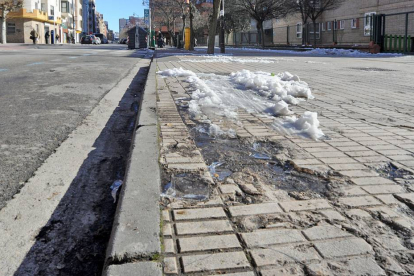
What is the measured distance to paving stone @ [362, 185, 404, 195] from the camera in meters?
2.56

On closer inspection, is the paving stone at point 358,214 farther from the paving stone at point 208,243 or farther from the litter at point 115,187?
A: the litter at point 115,187

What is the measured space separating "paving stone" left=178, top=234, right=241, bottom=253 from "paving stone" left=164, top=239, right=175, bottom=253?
37mm

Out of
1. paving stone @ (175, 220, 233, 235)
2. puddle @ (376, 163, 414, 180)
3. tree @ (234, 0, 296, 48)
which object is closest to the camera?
paving stone @ (175, 220, 233, 235)

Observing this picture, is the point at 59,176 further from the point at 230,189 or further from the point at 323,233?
the point at 323,233

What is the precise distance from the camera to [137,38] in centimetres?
3797

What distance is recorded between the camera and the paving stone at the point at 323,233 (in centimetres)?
201

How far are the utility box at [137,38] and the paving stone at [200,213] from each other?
37081 millimetres

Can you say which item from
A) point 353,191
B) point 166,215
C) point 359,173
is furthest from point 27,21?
point 353,191

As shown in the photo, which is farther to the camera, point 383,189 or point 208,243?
point 383,189

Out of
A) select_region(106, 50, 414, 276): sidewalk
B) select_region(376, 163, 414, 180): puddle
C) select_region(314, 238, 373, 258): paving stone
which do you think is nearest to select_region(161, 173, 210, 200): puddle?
select_region(106, 50, 414, 276): sidewalk

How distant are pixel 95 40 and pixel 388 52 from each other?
51.8 m

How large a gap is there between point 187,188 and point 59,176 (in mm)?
1143

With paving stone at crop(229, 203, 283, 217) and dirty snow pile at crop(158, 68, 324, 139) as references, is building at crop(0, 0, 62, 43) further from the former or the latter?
paving stone at crop(229, 203, 283, 217)

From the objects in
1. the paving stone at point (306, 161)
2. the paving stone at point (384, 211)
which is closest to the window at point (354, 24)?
the paving stone at point (306, 161)
